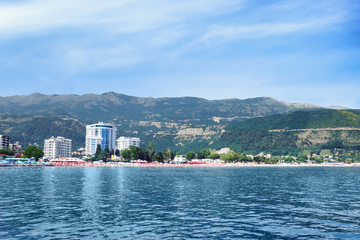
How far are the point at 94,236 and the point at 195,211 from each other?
17.4m

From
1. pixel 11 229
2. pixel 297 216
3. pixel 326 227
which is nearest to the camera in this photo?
pixel 11 229

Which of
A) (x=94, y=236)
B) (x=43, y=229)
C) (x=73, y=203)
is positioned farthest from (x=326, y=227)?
(x=73, y=203)

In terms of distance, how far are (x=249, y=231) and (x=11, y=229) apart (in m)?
23.6

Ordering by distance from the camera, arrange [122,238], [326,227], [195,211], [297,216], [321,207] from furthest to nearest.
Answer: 1. [321,207]
2. [195,211]
3. [297,216]
4. [326,227]
5. [122,238]

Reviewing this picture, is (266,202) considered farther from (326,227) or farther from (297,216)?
(326,227)

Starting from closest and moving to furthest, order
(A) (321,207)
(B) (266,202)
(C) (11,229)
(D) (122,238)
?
(D) (122,238) → (C) (11,229) → (A) (321,207) → (B) (266,202)

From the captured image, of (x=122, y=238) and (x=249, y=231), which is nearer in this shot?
(x=122, y=238)

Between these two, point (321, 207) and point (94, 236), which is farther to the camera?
point (321, 207)

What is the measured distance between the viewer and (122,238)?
34.5 m

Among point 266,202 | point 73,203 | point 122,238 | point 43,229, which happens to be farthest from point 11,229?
point 266,202

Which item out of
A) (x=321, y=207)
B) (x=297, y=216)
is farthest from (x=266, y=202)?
(x=297, y=216)

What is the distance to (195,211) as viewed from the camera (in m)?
49.3

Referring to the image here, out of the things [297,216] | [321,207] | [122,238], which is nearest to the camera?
[122,238]

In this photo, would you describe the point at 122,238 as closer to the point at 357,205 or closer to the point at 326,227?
the point at 326,227
